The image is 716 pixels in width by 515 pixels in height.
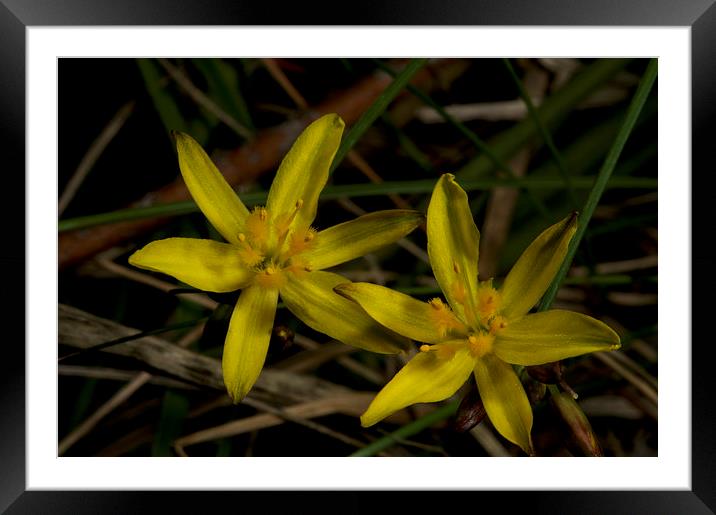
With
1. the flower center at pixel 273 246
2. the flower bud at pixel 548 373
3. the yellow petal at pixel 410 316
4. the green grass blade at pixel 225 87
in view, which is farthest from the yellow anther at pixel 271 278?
the flower bud at pixel 548 373

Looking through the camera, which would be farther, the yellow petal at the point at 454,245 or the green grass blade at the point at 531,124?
the green grass blade at the point at 531,124

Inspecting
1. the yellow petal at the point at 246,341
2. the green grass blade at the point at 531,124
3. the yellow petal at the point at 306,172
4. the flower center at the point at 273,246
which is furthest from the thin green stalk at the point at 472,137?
the yellow petal at the point at 246,341

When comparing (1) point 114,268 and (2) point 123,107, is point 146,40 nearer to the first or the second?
(2) point 123,107

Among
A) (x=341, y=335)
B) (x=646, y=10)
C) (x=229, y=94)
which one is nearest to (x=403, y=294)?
(x=341, y=335)

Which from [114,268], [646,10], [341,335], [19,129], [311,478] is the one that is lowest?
[311,478]

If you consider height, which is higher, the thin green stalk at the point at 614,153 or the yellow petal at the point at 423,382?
the thin green stalk at the point at 614,153

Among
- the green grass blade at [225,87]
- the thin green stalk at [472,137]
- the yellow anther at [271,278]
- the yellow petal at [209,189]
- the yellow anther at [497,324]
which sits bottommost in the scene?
the yellow anther at [497,324]

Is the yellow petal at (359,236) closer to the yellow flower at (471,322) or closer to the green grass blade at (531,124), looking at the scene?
the yellow flower at (471,322)
